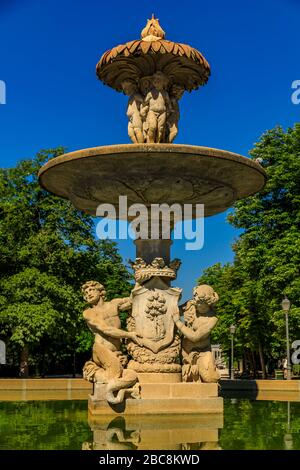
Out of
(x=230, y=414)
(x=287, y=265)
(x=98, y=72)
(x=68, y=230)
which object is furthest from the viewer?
(x=68, y=230)

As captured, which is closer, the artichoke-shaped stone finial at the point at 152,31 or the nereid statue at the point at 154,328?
the nereid statue at the point at 154,328

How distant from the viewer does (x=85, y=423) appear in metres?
9.68

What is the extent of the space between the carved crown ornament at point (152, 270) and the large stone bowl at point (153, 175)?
106cm

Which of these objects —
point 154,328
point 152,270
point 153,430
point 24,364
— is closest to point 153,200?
point 152,270

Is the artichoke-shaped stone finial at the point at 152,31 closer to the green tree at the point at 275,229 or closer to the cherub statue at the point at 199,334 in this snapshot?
the cherub statue at the point at 199,334

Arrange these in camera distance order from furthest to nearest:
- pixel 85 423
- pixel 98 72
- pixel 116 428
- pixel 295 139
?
1. pixel 295 139
2. pixel 98 72
3. pixel 85 423
4. pixel 116 428

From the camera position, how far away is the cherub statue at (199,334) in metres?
10.9

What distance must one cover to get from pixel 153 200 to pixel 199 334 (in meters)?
2.46

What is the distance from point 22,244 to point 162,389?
1912 cm

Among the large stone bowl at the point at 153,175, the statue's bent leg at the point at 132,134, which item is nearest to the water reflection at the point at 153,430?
the large stone bowl at the point at 153,175

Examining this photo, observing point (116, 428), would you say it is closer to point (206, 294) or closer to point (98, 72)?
point (206, 294)

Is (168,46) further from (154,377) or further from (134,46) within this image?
(154,377)

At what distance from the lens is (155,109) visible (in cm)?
1212
